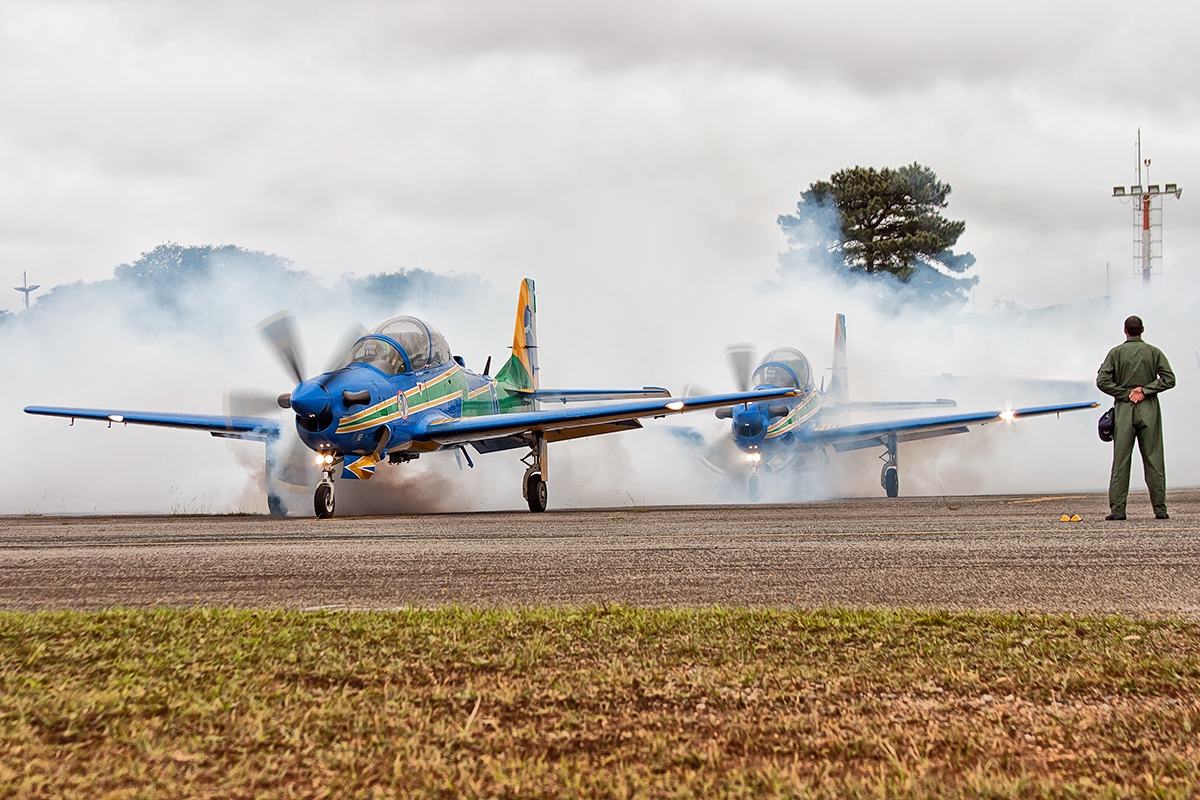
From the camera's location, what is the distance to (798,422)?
80.2ft

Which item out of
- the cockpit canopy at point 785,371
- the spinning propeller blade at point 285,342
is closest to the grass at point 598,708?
the spinning propeller blade at point 285,342

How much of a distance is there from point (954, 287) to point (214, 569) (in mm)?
57500

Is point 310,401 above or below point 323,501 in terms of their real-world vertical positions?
above

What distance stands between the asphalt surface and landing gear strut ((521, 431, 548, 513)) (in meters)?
6.95

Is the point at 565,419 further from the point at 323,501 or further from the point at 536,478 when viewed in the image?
the point at 323,501

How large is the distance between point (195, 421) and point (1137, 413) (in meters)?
14.0

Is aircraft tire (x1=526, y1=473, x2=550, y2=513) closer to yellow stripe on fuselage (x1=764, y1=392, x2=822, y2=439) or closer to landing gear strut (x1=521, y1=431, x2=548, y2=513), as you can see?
landing gear strut (x1=521, y1=431, x2=548, y2=513)

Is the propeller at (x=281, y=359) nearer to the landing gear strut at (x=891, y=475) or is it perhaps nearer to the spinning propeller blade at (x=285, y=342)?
the spinning propeller blade at (x=285, y=342)

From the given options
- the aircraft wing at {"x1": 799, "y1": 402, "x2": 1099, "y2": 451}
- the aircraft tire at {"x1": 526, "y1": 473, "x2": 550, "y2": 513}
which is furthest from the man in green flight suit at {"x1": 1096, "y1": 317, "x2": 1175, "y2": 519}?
the aircraft wing at {"x1": 799, "y1": 402, "x2": 1099, "y2": 451}

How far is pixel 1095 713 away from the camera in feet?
8.85

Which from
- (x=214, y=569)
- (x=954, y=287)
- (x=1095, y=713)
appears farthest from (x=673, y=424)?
(x=954, y=287)

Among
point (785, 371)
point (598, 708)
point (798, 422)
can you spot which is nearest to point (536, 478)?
point (798, 422)

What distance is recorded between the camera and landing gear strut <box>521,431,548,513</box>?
1891cm

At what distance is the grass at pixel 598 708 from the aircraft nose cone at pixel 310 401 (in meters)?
11.5
